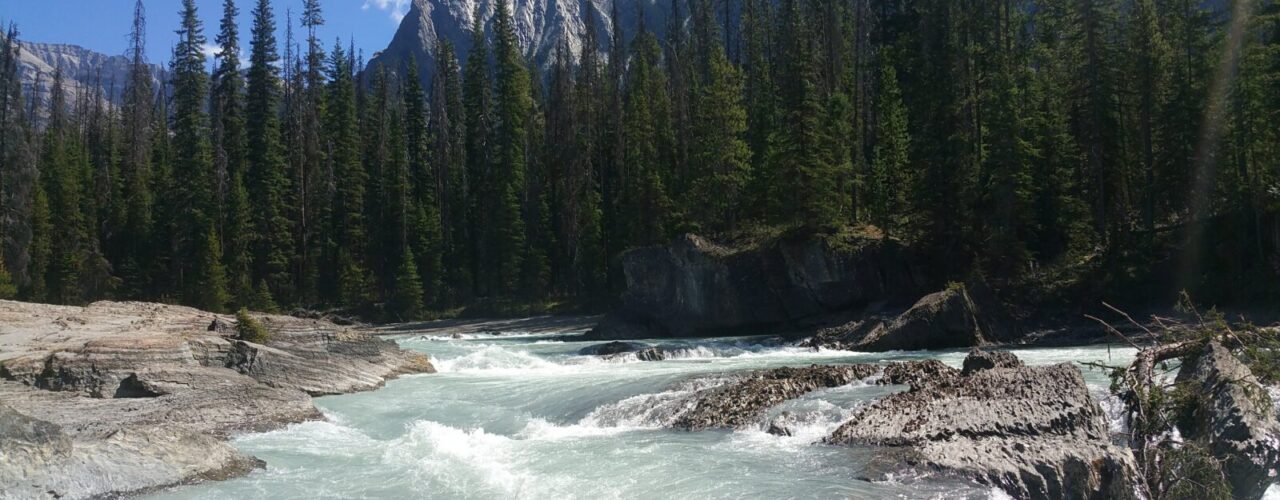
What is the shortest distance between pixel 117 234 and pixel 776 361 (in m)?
48.0

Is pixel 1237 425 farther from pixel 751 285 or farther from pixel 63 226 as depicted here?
pixel 63 226

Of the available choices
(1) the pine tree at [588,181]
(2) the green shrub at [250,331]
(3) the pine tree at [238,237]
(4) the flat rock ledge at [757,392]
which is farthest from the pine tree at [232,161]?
(4) the flat rock ledge at [757,392]

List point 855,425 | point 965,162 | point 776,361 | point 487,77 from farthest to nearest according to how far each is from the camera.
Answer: point 487,77, point 965,162, point 776,361, point 855,425

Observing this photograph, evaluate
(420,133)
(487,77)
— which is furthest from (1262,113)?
(420,133)

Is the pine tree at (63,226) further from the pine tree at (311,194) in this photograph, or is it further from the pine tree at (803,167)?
the pine tree at (803,167)

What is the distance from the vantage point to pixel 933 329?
27.8 metres

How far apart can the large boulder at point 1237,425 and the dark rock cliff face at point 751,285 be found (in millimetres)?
21951

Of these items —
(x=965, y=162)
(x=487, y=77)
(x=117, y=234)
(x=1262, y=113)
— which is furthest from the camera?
(x=487, y=77)

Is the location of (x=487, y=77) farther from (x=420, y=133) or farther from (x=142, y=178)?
(x=142, y=178)

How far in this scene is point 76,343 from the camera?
739 inches

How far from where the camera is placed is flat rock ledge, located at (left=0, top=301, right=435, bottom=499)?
10727 mm

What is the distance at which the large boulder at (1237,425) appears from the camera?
9.40 meters

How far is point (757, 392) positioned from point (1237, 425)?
804cm

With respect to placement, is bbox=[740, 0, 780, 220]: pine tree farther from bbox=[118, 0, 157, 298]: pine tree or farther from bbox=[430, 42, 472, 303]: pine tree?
bbox=[118, 0, 157, 298]: pine tree
